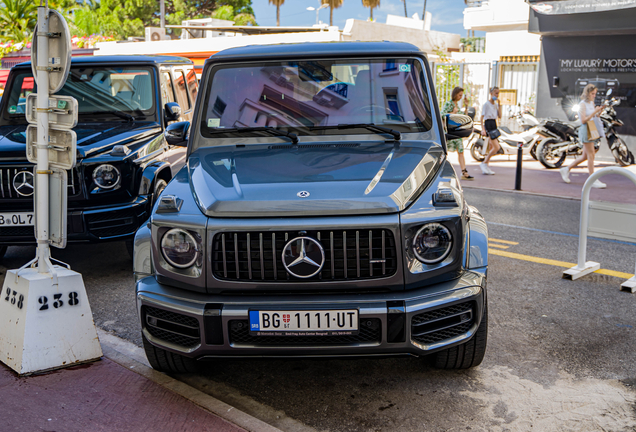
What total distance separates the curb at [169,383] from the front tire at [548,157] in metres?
12.3

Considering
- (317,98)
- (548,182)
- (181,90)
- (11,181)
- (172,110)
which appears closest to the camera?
(317,98)

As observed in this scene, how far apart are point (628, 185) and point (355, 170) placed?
1047 cm

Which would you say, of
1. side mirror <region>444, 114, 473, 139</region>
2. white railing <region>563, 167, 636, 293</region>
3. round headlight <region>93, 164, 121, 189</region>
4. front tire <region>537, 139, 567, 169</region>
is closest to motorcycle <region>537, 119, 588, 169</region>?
front tire <region>537, 139, 567, 169</region>

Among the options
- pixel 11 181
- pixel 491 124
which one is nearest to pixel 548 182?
pixel 491 124

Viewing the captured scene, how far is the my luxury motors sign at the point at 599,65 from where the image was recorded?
621 inches

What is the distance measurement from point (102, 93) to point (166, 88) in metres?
0.67

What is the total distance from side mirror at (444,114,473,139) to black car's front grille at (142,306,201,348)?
2463 mm

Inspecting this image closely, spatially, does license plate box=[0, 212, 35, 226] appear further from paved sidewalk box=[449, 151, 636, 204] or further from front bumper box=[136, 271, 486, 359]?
paved sidewalk box=[449, 151, 636, 204]

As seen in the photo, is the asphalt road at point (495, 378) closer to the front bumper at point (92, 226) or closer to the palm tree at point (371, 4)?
the front bumper at point (92, 226)

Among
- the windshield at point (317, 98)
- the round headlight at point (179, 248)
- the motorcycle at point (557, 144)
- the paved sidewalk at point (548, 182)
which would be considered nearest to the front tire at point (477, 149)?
the paved sidewalk at point (548, 182)

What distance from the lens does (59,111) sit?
13.4ft

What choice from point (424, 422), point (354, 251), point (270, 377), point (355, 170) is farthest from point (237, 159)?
point (424, 422)

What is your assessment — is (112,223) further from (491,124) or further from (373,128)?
(491,124)

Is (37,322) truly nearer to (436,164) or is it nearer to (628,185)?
(436,164)
